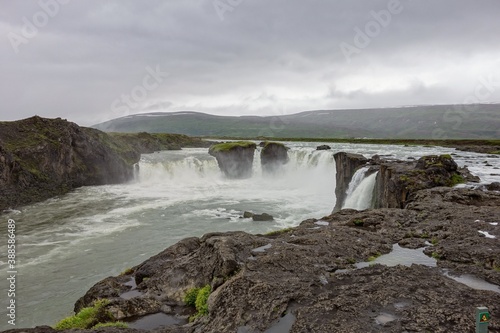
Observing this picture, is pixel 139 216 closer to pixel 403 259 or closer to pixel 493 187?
pixel 403 259

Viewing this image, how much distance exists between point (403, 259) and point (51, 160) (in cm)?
4984

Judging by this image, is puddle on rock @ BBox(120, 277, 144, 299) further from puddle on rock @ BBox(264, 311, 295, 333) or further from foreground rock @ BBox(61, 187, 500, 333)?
puddle on rock @ BBox(264, 311, 295, 333)

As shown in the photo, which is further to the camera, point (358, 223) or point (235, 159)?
point (235, 159)

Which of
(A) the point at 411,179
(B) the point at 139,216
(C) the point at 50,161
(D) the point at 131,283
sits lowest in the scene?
(B) the point at 139,216

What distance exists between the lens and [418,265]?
31.6ft

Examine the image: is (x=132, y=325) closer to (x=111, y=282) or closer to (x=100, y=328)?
(x=100, y=328)

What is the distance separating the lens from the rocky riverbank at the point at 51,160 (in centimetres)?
4034

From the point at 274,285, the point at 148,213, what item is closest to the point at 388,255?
the point at 274,285

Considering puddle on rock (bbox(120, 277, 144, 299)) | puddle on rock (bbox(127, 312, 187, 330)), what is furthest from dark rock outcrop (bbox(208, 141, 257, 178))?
puddle on rock (bbox(127, 312, 187, 330))

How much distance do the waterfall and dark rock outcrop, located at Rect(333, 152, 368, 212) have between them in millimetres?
2789

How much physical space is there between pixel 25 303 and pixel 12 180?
29550 millimetres

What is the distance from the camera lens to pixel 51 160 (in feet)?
155

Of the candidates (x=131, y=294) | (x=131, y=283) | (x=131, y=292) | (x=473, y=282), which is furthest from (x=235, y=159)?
(x=473, y=282)

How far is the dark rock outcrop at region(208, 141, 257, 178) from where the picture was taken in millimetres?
66812
